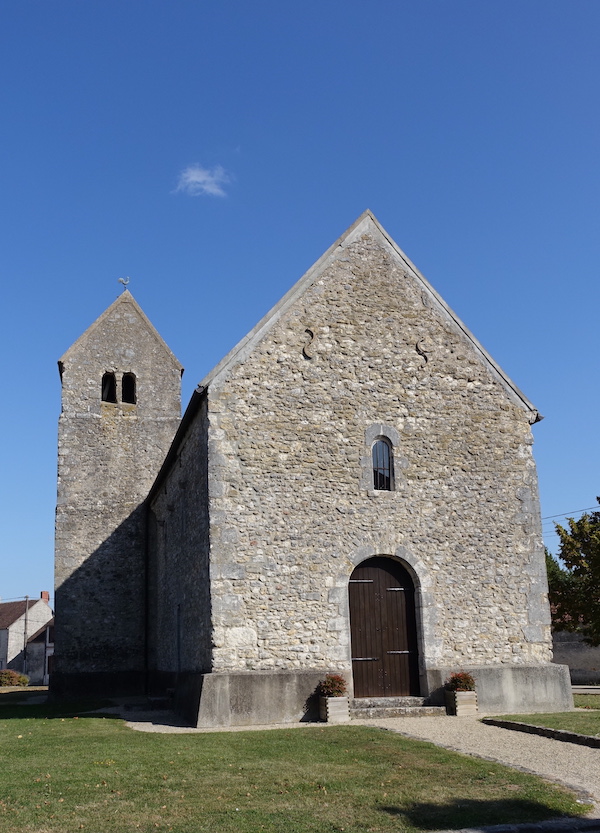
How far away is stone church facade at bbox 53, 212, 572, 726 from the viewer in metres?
13.8

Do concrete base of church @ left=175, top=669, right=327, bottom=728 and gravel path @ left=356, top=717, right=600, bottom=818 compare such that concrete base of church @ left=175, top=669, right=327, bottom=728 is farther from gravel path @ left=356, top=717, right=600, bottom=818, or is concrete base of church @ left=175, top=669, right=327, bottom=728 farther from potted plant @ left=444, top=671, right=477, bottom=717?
potted plant @ left=444, top=671, right=477, bottom=717

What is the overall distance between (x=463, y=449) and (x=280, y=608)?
4971 mm

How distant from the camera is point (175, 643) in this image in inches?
706

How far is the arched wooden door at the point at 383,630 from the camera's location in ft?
A: 47.6

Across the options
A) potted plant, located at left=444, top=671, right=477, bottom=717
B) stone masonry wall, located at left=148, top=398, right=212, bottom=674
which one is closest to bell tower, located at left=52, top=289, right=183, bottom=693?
stone masonry wall, located at left=148, top=398, right=212, bottom=674

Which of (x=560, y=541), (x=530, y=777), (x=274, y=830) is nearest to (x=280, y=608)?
(x=530, y=777)

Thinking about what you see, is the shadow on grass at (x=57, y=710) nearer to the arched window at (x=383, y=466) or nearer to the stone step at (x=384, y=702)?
the stone step at (x=384, y=702)

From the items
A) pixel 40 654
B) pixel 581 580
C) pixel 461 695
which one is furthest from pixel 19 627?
pixel 461 695

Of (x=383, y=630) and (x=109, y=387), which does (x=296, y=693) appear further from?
(x=109, y=387)

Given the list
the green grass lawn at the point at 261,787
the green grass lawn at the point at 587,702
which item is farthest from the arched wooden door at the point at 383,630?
the green grass lawn at the point at 587,702

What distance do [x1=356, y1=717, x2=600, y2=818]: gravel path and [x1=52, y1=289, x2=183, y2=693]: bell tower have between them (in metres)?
12.1

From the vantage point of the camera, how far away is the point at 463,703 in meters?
13.9

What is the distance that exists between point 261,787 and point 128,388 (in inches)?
782

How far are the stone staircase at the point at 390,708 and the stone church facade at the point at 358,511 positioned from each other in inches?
11.3
